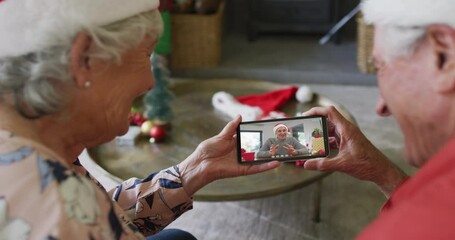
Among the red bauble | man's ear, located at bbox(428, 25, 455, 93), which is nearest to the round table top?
the red bauble

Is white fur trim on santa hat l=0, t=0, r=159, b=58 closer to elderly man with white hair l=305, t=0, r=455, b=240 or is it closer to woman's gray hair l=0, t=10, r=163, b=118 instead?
woman's gray hair l=0, t=10, r=163, b=118

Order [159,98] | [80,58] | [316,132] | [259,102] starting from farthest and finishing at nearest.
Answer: [259,102], [159,98], [316,132], [80,58]

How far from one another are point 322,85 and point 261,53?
1.71ft

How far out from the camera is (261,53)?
12.3 feet

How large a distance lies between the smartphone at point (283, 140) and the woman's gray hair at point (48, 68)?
1.65ft

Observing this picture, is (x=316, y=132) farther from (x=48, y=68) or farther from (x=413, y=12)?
(x=48, y=68)

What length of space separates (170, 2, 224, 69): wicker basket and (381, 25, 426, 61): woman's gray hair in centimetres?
257

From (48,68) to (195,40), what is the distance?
8.82ft

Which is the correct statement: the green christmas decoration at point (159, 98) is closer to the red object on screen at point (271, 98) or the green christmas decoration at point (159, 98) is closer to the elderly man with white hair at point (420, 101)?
the red object on screen at point (271, 98)

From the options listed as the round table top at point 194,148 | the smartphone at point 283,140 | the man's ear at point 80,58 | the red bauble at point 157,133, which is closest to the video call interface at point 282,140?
the smartphone at point 283,140

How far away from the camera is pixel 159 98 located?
2.19 meters

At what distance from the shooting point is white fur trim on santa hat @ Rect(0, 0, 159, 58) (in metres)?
0.84

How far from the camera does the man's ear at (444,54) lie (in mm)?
828

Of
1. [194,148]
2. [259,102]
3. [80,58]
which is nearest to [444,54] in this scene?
[80,58]
